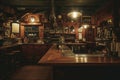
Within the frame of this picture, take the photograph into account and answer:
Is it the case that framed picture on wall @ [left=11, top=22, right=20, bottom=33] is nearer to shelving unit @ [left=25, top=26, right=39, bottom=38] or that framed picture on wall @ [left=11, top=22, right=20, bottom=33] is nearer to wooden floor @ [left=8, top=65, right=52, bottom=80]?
shelving unit @ [left=25, top=26, right=39, bottom=38]

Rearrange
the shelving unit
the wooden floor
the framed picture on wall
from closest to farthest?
the wooden floor < the framed picture on wall < the shelving unit

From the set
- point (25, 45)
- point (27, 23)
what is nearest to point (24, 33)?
point (27, 23)

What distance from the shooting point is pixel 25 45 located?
431 inches

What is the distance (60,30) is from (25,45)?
283 cm

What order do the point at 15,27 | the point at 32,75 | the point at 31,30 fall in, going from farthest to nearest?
1. the point at 31,30
2. the point at 15,27
3. the point at 32,75

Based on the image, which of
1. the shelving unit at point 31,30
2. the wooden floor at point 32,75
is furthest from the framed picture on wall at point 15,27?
the wooden floor at point 32,75

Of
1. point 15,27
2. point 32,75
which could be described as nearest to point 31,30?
point 15,27

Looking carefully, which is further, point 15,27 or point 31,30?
point 31,30

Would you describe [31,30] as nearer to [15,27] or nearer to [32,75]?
[15,27]

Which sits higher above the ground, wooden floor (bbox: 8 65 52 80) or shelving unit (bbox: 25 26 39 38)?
shelving unit (bbox: 25 26 39 38)

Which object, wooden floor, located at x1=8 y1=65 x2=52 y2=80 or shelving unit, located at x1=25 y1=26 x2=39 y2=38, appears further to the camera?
shelving unit, located at x1=25 y1=26 x2=39 y2=38

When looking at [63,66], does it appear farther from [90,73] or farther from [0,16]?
[0,16]

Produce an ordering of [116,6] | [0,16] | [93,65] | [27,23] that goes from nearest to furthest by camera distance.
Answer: [93,65]
[116,6]
[0,16]
[27,23]

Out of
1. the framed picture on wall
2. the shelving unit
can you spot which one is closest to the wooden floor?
the framed picture on wall
